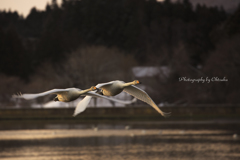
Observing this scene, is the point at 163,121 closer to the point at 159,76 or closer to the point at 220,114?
the point at 159,76

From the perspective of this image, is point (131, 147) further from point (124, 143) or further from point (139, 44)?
point (139, 44)

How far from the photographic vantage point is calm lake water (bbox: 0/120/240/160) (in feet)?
159

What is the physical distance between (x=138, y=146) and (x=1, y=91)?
3626 centimetres

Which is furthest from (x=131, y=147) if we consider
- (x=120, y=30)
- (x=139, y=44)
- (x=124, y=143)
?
(x=120, y=30)

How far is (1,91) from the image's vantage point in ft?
273

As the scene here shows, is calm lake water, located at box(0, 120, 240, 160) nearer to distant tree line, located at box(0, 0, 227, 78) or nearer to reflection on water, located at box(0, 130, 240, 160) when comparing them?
reflection on water, located at box(0, 130, 240, 160)

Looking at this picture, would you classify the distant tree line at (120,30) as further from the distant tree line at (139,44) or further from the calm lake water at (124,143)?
the calm lake water at (124,143)

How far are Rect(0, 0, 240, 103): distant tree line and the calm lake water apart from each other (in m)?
8.06

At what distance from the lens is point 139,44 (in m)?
129

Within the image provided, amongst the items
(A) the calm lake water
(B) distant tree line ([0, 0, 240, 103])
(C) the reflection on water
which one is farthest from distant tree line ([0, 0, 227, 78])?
(C) the reflection on water

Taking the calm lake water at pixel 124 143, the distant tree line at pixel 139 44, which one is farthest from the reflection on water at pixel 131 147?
the distant tree line at pixel 139 44

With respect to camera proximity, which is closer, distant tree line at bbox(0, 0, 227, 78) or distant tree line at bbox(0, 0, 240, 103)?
distant tree line at bbox(0, 0, 240, 103)

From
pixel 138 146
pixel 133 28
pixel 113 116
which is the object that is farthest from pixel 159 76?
pixel 133 28

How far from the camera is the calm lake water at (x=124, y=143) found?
4831cm
